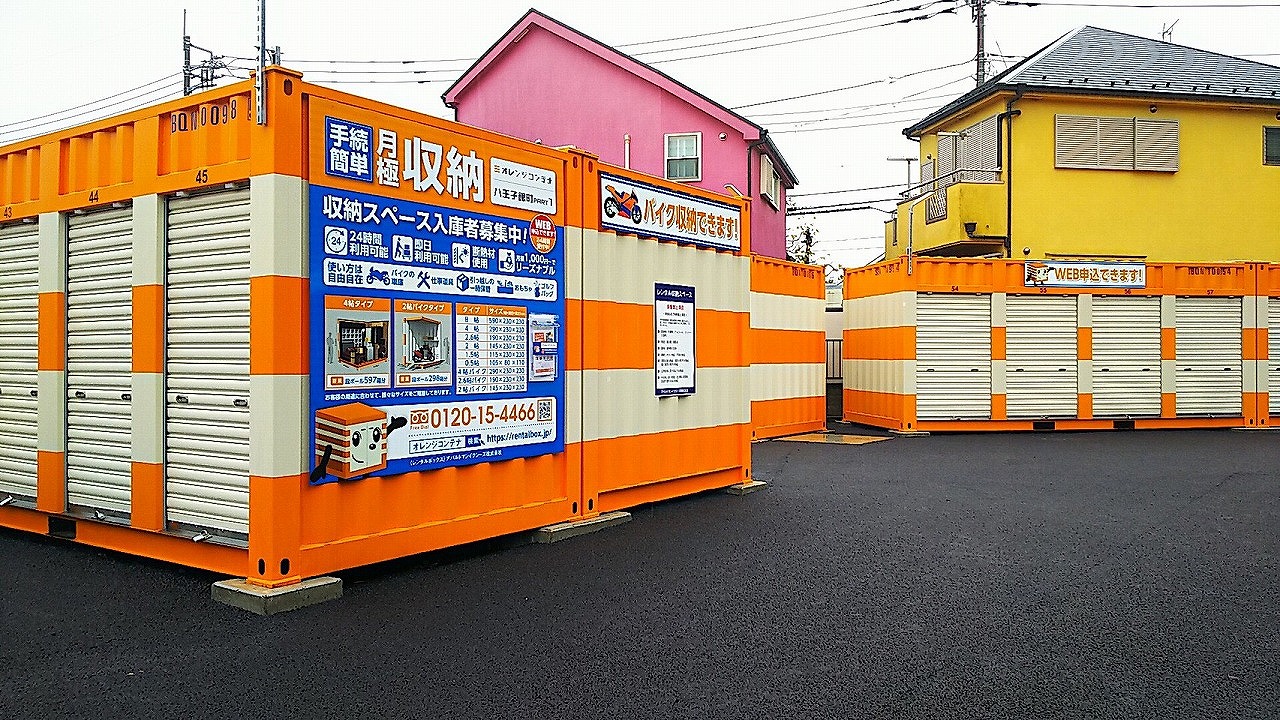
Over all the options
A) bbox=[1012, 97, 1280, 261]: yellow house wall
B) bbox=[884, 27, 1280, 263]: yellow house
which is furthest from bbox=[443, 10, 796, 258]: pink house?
bbox=[1012, 97, 1280, 261]: yellow house wall

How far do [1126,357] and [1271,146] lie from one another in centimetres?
1214

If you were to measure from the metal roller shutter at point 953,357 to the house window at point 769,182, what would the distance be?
459 inches

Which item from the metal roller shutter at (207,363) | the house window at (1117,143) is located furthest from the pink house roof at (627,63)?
the metal roller shutter at (207,363)

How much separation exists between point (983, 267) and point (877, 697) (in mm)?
14345

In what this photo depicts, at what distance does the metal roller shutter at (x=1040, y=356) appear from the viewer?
17.7m

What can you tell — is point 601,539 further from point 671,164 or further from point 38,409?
point 671,164

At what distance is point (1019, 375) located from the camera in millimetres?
17750

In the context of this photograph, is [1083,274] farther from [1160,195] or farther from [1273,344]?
[1160,195]

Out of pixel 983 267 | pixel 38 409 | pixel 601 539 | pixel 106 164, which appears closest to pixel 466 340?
pixel 601 539

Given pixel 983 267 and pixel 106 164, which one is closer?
pixel 106 164

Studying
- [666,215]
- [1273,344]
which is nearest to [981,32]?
[1273,344]

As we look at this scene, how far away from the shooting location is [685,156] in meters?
26.8

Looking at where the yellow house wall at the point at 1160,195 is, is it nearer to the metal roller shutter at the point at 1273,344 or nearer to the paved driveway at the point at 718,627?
the metal roller shutter at the point at 1273,344

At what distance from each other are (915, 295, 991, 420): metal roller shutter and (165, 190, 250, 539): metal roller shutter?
13110 mm
